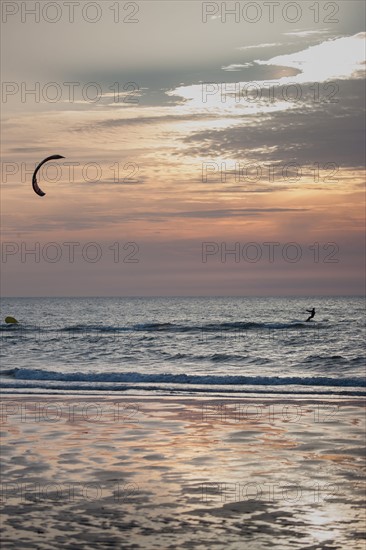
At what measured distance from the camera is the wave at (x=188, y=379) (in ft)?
95.2

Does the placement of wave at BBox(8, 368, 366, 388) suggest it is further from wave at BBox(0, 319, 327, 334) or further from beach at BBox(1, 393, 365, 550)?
wave at BBox(0, 319, 327, 334)

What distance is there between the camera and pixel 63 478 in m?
11.4

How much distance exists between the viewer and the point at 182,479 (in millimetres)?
11297

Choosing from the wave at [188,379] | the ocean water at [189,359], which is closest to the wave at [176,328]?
the ocean water at [189,359]

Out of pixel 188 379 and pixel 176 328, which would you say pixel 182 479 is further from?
pixel 176 328

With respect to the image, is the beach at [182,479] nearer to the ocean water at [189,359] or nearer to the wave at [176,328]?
the ocean water at [189,359]

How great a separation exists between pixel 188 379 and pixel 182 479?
19145 millimetres

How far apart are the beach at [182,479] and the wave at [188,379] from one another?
959 cm

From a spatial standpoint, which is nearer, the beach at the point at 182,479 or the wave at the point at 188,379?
the beach at the point at 182,479

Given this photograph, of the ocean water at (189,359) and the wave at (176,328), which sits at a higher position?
the ocean water at (189,359)

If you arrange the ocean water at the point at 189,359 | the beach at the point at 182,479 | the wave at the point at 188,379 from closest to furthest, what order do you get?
1. the beach at the point at 182,479
2. the ocean water at the point at 189,359
3. the wave at the point at 188,379

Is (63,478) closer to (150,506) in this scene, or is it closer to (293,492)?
(150,506)

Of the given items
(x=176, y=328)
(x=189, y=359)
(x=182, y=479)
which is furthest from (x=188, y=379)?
(x=176, y=328)

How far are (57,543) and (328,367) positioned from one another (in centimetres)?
3041
